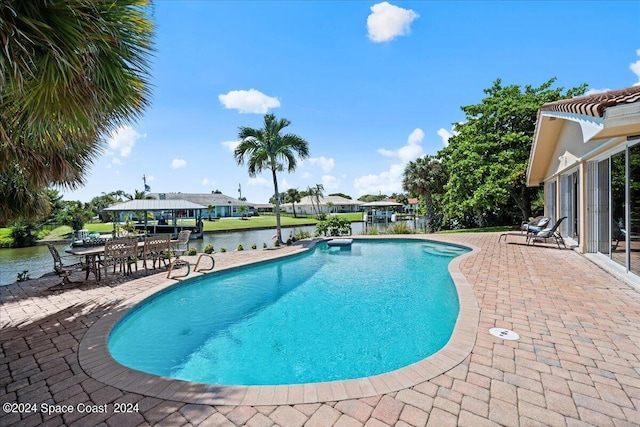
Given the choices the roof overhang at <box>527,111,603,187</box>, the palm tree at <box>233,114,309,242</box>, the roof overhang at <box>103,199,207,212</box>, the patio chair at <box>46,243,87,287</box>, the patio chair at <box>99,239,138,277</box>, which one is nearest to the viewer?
the patio chair at <box>46,243,87,287</box>

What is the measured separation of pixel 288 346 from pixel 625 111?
6578 mm

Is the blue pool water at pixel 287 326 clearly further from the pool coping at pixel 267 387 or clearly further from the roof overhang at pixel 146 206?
the roof overhang at pixel 146 206

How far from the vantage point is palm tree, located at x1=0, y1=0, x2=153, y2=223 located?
2562 millimetres

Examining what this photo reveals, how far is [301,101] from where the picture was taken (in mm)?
18078

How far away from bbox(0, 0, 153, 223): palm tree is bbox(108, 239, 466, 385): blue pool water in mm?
3507

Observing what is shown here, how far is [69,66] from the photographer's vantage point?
2.77m

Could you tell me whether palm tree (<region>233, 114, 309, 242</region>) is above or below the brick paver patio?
above

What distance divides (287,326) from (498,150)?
20.1 metres

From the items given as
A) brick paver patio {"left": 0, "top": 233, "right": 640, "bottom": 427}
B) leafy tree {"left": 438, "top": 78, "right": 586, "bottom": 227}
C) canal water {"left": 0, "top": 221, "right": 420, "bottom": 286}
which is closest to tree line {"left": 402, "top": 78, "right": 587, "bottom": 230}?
leafy tree {"left": 438, "top": 78, "right": 586, "bottom": 227}

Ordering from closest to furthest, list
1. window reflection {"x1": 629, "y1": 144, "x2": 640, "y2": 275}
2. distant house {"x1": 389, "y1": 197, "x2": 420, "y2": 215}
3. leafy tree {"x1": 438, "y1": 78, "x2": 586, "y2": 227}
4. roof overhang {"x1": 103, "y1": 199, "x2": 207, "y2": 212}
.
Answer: window reflection {"x1": 629, "y1": 144, "x2": 640, "y2": 275}, leafy tree {"x1": 438, "y1": 78, "x2": 586, "y2": 227}, roof overhang {"x1": 103, "y1": 199, "x2": 207, "y2": 212}, distant house {"x1": 389, "y1": 197, "x2": 420, "y2": 215}

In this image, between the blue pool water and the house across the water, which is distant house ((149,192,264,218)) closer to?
the house across the water

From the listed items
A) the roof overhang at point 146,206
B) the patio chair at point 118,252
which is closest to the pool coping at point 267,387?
the patio chair at point 118,252

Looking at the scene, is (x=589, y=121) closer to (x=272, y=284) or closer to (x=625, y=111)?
(x=625, y=111)

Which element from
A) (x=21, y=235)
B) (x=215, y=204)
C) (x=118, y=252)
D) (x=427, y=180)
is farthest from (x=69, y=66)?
(x=215, y=204)
